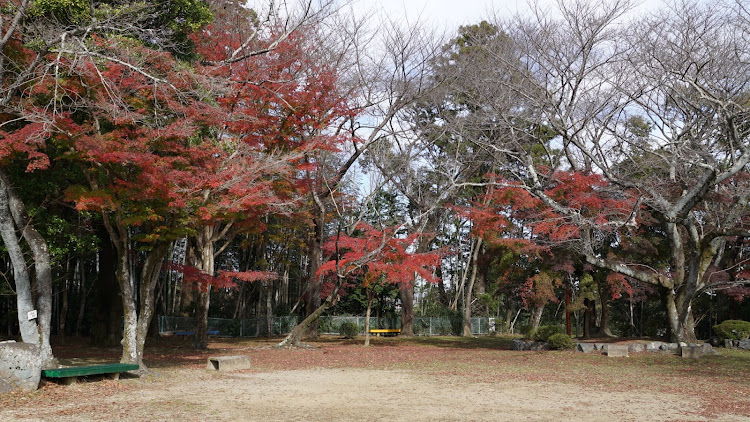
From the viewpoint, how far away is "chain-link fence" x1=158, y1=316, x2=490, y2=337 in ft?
83.8

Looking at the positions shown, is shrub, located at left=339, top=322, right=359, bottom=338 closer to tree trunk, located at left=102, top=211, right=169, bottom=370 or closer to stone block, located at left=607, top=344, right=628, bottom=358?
stone block, located at left=607, top=344, right=628, bottom=358

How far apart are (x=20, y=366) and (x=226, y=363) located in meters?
4.39

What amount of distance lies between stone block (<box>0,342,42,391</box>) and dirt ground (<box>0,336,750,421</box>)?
0.74ft

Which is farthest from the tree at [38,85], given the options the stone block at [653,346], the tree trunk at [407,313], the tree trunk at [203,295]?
the tree trunk at [407,313]

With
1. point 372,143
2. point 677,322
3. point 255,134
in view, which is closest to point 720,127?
point 677,322

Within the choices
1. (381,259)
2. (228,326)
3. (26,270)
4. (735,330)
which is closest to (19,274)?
(26,270)

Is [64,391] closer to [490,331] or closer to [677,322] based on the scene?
[677,322]

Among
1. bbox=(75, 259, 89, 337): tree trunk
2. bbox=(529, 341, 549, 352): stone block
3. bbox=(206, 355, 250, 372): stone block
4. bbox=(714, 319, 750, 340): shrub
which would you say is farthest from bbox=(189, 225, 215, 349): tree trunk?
bbox=(714, 319, 750, 340): shrub

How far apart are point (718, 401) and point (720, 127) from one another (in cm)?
798

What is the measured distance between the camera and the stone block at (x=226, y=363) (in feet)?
38.4

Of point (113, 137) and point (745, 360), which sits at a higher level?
point (113, 137)

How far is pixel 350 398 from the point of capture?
329 inches

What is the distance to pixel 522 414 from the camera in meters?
7.05

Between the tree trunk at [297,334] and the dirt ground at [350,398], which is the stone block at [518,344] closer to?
the tree trunk at [297,334]
